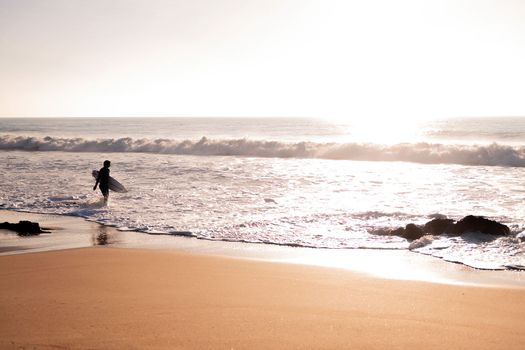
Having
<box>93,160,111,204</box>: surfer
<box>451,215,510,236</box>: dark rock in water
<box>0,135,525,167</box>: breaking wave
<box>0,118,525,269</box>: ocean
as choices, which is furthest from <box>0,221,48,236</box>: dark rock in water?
<box>0,135,525,167</box>: breaking wave

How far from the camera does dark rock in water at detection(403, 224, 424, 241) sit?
10.1m

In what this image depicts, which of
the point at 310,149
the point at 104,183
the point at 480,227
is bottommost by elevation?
the point at 480,227

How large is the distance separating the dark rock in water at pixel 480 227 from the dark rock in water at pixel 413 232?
2.07ft

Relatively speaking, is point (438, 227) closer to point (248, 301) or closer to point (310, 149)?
point (248, 301)

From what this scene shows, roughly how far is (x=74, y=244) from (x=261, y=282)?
15.4 ft

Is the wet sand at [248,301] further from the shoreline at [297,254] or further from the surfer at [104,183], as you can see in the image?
the surfer at [104,183]

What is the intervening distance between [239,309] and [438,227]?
644 centimetres

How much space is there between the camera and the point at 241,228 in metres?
11.3

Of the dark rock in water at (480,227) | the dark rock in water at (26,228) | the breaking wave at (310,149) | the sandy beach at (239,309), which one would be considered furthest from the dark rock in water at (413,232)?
the breaking wave at (310,149)

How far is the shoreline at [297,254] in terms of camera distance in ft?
24.0

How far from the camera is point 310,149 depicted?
37.3 metres

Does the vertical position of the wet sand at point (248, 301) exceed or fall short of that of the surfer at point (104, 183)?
it falls short

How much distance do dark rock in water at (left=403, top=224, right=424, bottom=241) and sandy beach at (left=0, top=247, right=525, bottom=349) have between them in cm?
323

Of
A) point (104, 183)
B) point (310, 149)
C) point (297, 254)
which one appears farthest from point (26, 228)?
point (310, 149)
